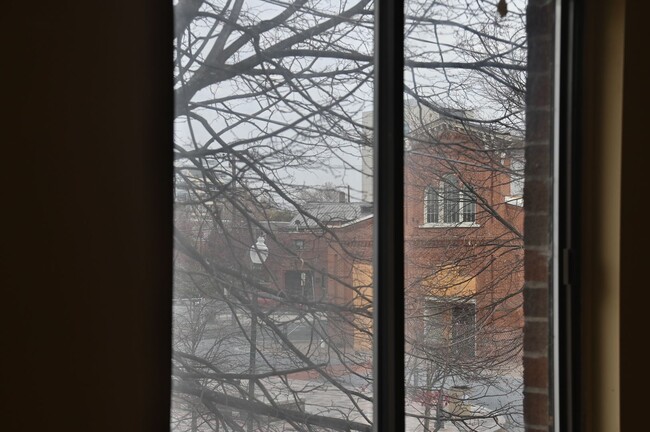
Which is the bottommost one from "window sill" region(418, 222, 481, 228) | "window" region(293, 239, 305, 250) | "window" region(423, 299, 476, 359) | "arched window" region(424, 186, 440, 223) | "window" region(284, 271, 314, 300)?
"window" region(423, 299, 476, 359)

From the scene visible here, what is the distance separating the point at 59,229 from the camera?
113 centimetres

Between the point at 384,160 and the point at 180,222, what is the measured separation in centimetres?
62

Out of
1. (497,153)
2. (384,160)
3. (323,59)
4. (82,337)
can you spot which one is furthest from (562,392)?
(82,337)

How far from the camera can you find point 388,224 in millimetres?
1855

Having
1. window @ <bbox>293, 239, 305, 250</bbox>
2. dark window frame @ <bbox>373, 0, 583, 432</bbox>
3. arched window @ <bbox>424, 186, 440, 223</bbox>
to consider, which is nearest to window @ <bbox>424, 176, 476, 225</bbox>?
arched window @ <bbox>424, 186, 440, 223</bbox>

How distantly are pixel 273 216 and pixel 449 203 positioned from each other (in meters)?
0.60

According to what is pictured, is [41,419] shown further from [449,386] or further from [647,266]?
[647,266]

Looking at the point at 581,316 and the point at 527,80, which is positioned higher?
the point at 527,80

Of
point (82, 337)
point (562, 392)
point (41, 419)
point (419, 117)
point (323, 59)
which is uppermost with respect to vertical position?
point (323, 59)

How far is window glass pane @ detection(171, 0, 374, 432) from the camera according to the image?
155 cm

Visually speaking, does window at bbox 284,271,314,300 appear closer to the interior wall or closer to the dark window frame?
the dark window frame

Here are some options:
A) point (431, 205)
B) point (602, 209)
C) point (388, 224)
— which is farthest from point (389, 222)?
point (602, 209)

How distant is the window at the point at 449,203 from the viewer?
197 centimetres

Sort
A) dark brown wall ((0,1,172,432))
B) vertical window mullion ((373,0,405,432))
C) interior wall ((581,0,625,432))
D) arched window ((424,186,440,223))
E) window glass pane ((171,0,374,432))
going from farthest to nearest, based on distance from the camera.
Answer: interior wall ((581,0,625,432)), arched window ((424,186,440,223)), vertical window mullion ((373,0,405,432)), window glass pane ((171,0,374,432)), dark brown wall ((0,1,172,432))
